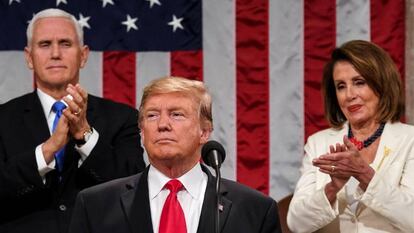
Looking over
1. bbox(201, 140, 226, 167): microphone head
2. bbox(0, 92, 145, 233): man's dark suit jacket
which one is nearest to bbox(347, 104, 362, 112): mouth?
bbox(0, 92, 145, 233): man's dark suit jacket

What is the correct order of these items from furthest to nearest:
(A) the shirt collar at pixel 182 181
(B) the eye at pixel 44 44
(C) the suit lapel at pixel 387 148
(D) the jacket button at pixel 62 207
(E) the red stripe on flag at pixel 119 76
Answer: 1. (E) the red stripe on flag at pixel 119 76
2. (B) the eye at pixel 44 44
3. (C) the suit lapel at pixel 387 148
4. (D) the jacket button at pixel 62 207
5. (A) the shirt collar at pixel 182 181

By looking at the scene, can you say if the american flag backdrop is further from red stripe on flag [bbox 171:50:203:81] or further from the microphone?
the microphone

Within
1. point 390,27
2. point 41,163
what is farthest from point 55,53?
point 390,27

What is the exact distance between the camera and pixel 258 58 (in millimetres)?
4723

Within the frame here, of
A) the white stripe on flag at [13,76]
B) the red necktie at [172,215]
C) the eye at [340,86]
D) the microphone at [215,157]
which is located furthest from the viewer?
the white stripe on flag at [13,76]

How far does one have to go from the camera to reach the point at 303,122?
4.71m

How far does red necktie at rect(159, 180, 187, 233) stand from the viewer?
2.87 metres

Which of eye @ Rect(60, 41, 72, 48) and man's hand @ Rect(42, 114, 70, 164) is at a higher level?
A: eye @ Rect(60, 41, 72, 48)

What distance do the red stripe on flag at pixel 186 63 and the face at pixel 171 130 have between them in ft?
5.38

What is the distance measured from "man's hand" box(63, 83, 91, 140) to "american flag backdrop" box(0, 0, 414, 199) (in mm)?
1235

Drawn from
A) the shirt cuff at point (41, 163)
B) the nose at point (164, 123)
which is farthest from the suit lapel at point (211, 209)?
the shirt cuff at point (41, 163)

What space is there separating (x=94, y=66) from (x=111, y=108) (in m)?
0.97

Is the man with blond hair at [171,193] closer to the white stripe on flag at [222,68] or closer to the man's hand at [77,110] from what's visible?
the man's hand at [77,110]

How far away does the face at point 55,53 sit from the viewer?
12.0 ft
